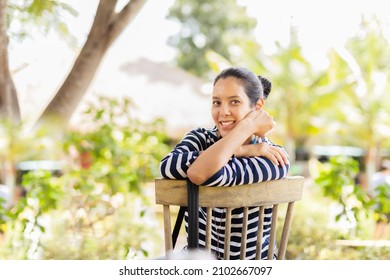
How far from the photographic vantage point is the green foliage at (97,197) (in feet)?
8.88

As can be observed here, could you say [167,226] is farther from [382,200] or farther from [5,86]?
[382,200]

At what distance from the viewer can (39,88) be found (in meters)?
3.47

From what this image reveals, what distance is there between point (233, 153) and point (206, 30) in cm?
748

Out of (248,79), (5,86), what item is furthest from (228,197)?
(5,86)

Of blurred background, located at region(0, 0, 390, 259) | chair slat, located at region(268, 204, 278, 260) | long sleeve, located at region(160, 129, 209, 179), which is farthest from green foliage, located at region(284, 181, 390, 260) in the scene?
long sleeve, located at region(160, 129, 209, 179)

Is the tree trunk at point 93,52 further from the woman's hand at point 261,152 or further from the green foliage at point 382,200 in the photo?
the green foliage at point 382,200

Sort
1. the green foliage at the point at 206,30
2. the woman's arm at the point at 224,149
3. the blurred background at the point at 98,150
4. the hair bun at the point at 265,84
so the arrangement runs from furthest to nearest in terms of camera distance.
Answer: the green foliage at the point at 206,30 → the blurred background at the point at 98,150 → the hair bun at the point at 265,84 → the woman's arm at the point at 224,149

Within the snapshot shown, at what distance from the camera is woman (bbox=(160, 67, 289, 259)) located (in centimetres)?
123

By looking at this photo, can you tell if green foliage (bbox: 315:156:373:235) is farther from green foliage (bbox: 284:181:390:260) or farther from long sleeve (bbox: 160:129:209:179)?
long sleeve (bbox: 160:129:209:179)

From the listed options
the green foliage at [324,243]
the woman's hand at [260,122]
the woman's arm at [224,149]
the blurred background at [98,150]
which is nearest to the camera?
the woman's arm at [224,149]

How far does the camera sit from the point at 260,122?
132 cm

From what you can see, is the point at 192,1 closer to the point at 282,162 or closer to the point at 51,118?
the point at 51,118

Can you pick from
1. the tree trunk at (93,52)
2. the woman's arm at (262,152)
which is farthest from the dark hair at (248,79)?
the tree trunk at (93,52)
